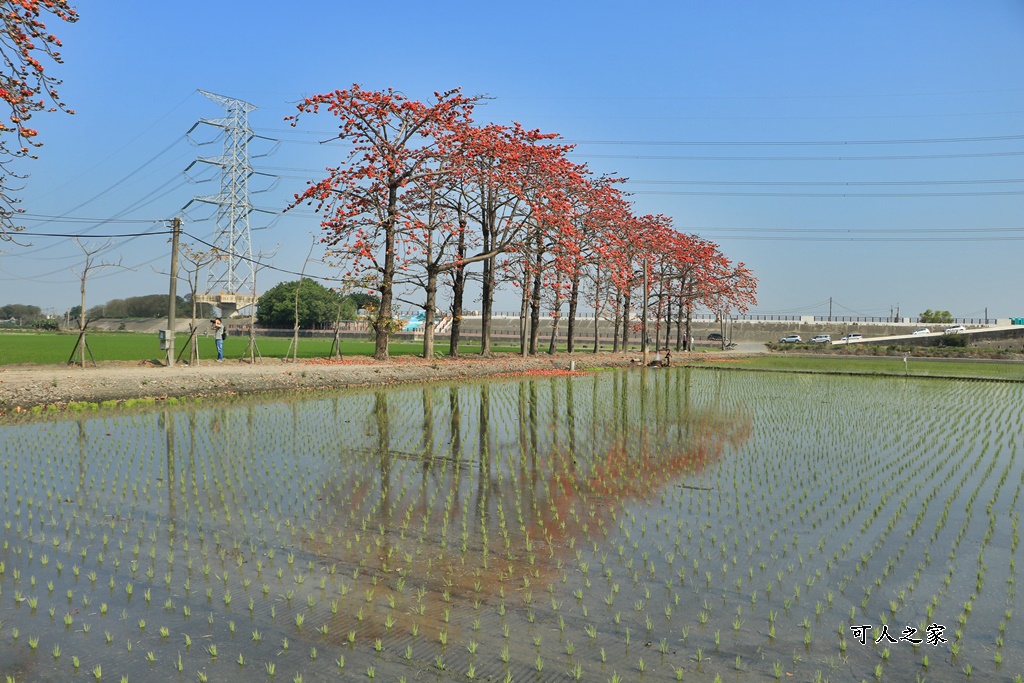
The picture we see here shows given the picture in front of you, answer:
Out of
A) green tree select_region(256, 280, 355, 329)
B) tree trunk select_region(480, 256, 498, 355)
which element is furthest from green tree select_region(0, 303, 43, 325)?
tree trunk select_region(480, 256, 498, 355)

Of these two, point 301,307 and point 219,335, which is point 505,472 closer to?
point 219,335

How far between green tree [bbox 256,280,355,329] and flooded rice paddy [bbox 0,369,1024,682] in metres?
77.8

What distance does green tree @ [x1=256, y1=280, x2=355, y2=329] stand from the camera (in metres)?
90.7

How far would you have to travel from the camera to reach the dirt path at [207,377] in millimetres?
17312

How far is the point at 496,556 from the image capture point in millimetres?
7250

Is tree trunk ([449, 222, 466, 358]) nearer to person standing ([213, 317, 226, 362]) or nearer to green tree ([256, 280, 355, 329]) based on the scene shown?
person standing ([213, 317, 226, 362])

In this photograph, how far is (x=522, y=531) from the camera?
8195 mm

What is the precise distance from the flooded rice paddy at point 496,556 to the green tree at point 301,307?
255ft

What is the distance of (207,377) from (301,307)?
7326cm

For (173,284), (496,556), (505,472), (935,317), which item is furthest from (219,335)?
(935,317)

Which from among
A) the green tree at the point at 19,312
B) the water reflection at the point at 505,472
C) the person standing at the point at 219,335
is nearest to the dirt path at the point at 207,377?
the person standing at the point at 219,335

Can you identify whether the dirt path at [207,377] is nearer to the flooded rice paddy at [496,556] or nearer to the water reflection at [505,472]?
the flooded rice paddy at [496,556]

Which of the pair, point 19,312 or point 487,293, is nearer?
point 487,293

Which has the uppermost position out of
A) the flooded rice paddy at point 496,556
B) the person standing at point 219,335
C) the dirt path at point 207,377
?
the person standing at point 219,335
